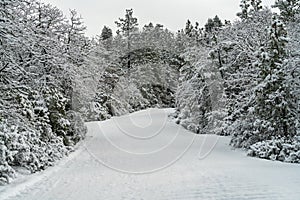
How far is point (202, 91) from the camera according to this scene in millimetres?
19469

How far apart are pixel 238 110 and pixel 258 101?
2160mm

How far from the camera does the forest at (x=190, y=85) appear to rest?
9.39 metres

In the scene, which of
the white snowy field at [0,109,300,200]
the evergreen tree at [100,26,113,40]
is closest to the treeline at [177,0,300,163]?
the white snowy field at [0,109,300,200]

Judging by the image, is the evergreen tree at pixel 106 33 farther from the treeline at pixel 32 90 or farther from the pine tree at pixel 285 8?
the treeline at pixel 32 90

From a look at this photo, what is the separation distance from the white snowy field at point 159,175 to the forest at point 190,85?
28.1 inches

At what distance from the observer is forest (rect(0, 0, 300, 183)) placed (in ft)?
30.8

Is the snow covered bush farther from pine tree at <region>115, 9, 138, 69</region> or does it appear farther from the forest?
pine tree at <region>115, 9, 138, 69</region>

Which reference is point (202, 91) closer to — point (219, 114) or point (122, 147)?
point (219, 114)

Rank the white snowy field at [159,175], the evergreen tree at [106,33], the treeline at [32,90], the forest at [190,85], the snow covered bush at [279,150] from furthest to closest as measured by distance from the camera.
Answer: the evergreen tree at [106,33] → the snow covered bush at [279,150] → the forest at [190,85] → the treeline at [32,90] → the white snowy field at [159,175]

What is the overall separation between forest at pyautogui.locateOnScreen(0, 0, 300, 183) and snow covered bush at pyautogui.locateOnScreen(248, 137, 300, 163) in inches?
1.2

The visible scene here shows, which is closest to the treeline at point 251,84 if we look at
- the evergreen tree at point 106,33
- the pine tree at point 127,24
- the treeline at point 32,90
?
the treeline at point 32,90

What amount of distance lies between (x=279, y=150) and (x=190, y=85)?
1007cm

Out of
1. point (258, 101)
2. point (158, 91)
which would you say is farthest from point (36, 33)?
point (158, 91)

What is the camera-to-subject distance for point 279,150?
1102 cm
